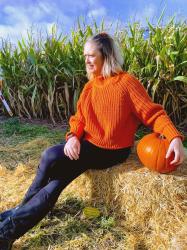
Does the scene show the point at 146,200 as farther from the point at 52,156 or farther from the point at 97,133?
the point at 52,156

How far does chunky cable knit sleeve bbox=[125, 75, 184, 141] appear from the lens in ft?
9.12

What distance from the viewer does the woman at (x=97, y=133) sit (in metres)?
2.74

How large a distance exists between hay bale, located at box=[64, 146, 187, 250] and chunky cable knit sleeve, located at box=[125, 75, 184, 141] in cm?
34

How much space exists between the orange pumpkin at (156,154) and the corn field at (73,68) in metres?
1.82

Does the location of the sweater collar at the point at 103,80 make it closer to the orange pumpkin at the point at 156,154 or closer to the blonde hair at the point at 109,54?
the blonde hair at the point at 109,54

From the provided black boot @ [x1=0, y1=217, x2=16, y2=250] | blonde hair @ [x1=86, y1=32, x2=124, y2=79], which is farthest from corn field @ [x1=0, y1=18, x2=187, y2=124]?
black boot @ [x1=0, y1=217, x2=16, y2=250]

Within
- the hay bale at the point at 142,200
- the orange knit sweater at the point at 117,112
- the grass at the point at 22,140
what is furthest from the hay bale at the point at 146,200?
the grass at the point at 22,140

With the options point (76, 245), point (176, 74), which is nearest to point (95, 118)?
point (76, 245)

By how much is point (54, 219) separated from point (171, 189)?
887mm

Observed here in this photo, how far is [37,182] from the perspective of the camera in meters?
2.87

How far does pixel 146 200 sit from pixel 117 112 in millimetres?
628

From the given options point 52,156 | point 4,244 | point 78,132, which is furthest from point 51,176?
point 4,244

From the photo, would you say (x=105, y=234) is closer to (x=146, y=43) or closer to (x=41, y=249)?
(x=41, y=249)

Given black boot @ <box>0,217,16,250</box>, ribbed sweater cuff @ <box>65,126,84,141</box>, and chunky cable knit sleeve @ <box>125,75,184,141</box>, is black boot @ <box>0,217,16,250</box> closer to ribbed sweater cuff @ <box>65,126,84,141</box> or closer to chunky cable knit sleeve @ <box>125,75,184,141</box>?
ribbed sweater cuff @ <box>65,126,84,141</box>
